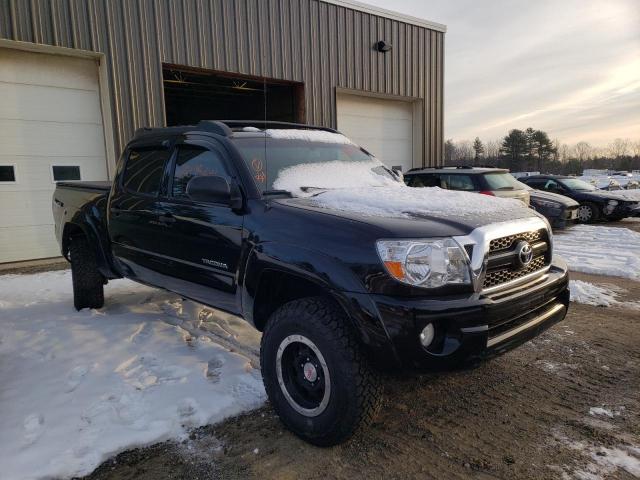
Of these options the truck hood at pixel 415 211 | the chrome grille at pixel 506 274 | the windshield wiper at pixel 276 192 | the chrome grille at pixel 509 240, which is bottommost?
the chrome grille at pixel 506 274

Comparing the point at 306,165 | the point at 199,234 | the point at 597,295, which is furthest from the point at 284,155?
the point at 597,295

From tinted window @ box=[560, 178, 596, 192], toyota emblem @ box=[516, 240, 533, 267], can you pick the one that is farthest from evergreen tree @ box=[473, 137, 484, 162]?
toyota emblem @ box=[516, 240, 533, 267]

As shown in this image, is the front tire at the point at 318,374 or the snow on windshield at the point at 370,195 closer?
the front tire at the point at 318,374

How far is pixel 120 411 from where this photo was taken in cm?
299

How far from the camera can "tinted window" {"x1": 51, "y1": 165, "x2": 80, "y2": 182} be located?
27.4 feet

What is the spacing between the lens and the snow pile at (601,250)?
7.00 m

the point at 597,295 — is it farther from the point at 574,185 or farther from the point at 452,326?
the point at 574,185

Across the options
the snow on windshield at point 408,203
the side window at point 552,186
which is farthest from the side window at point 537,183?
the snow on windshield at point 408,203

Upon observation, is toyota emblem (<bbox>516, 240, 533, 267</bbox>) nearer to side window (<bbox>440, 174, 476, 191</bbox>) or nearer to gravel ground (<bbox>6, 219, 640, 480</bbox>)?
gravel ground (<bbox>6, 219, 640, 480</bbox>)

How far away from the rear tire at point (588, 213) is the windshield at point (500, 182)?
15.4 feet

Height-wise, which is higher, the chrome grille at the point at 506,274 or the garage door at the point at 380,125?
the garage door at the point at 380,125

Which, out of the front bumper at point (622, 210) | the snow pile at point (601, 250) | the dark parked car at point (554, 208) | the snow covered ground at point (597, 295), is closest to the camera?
the snow covered ground at point (597, 295)

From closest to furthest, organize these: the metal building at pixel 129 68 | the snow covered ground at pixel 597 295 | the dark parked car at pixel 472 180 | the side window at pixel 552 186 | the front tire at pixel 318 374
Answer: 1. the front tire at pixel 318 374
2. the snow covered ground at pixel 597 295
3. the metal building at pixel 129 68
4. the dark parked car at pixel 472 180
5. the side window at pixel 552 186

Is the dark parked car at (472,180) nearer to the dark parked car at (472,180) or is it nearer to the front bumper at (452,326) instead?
the dark parked car at (472,180)
